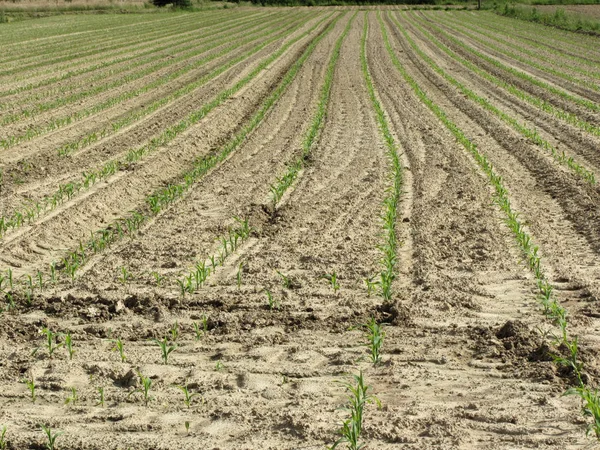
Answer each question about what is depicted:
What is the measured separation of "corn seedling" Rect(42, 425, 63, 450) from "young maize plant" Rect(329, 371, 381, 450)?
168cm

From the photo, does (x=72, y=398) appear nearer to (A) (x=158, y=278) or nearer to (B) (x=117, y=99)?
(A) (x=158, y=278)

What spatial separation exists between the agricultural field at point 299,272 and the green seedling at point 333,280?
0.03m

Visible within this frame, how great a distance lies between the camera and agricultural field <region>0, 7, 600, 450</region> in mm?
4801

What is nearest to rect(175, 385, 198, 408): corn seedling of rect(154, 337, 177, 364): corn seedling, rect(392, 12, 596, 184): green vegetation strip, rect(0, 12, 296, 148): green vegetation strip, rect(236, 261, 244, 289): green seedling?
rect(154, 337, 177, 364): corn seedling

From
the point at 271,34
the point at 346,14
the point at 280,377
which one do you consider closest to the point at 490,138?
the point at 280,377

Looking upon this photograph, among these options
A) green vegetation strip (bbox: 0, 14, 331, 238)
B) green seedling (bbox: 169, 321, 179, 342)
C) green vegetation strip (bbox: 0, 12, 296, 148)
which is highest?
green vegetation strip (bbox: 0, 12, 296, 148)

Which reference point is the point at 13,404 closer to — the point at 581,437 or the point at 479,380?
the point at 479,380

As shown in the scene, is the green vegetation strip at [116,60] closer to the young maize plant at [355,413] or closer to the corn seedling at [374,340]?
the corn seedling at [374,340]

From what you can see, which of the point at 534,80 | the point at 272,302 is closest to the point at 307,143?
the point at 272,302

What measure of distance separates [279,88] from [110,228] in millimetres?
12937

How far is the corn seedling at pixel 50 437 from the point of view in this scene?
436cm

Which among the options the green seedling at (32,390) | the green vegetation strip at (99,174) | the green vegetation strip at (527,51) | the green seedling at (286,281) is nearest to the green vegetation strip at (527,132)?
the green vegetation strip at (527,51)

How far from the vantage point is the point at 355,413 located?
15.3ft

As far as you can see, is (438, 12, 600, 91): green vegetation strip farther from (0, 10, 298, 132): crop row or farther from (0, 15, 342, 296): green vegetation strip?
(0, 10, 298, 132): crop row
